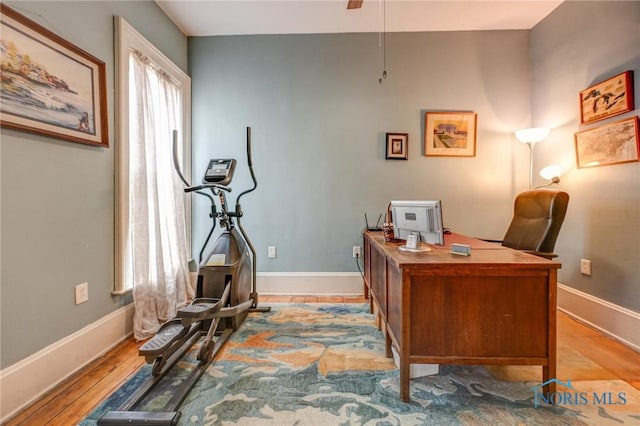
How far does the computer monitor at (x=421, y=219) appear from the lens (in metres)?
1.59

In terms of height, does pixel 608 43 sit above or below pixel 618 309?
above

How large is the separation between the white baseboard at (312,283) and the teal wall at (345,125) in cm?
8

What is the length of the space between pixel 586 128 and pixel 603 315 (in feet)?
4.96

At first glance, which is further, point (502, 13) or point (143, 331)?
point (502, 13)

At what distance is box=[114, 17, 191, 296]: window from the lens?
2045 mm

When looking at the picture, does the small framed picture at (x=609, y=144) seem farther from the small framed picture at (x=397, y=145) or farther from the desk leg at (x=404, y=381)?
the desk leg at (x=404, y=381)

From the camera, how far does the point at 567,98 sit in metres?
2.56

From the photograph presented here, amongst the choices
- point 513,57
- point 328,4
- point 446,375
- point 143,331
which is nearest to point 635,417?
point 446,375

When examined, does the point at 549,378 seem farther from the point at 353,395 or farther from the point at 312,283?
the point at 312,283

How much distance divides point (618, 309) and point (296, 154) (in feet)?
9.75

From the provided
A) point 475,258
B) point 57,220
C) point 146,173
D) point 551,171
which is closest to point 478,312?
point 475,258

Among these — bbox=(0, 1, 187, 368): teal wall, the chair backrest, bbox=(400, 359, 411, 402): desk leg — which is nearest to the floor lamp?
the chair backrest

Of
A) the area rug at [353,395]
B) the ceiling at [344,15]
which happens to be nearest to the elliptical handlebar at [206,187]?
the area rug at [353,395]

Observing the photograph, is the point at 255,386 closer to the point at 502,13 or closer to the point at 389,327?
the point at 389,327
